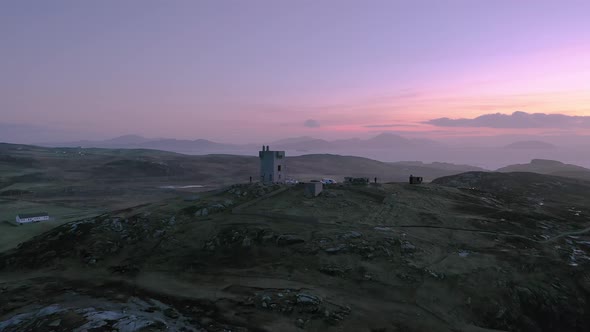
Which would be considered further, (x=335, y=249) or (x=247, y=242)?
(x=247, y=242)

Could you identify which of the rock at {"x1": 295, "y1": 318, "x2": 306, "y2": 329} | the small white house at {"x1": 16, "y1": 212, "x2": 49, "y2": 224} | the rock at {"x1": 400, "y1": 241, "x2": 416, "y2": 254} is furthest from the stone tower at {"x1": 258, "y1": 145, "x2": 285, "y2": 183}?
the small white house at {"x1": 16, "y1": 212, "x2": 49, "y2": 224}

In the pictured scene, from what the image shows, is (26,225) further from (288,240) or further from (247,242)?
(288,240)

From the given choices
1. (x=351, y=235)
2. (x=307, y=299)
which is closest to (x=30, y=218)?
(x=351, y=235)

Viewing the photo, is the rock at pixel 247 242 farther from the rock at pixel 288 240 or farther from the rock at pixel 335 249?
the rock at pixel 335 249

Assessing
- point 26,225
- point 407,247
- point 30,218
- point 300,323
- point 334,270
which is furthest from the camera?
point 30,218

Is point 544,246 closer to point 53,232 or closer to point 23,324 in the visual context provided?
point 23,324

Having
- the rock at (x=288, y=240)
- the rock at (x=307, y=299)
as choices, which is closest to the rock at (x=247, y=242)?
the rock at (x=288, y=240)
